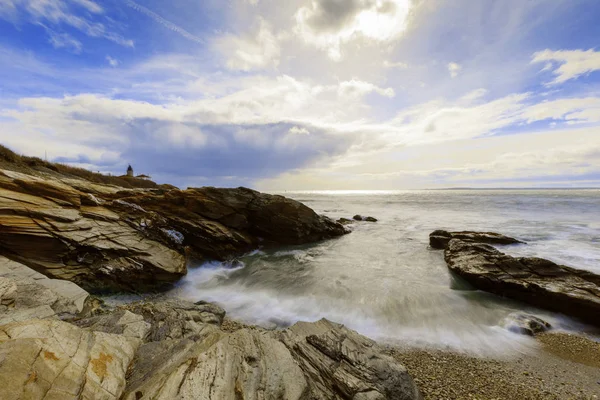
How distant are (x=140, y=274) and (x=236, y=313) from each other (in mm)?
5201

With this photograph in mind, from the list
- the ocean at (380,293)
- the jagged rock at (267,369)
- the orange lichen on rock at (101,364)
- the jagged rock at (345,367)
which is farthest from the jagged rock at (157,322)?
the jagged rock at (345,367)

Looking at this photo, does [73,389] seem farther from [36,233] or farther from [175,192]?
[175,192]

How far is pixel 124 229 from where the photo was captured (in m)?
13.6

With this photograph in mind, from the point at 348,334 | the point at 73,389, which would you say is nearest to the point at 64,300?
the point at 73,389

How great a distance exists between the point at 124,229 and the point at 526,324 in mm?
18315

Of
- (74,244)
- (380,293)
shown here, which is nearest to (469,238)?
(380,293)

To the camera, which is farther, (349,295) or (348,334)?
(349,295)

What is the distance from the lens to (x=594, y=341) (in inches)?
313

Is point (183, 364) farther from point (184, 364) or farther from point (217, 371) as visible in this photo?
point (217, 371)

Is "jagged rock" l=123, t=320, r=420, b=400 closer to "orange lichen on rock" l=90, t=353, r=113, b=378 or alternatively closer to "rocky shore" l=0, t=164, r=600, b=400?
"rocky shore" l=0, t=164, r=600, b=400

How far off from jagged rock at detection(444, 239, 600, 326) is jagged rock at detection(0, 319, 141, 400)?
13.9 m

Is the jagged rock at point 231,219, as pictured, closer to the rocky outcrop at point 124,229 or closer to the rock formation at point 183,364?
the rocky outcrop at point 124,229

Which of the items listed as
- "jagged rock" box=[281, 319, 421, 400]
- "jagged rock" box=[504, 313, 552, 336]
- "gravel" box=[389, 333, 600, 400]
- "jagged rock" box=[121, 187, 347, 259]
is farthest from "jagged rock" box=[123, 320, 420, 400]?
"jagged rock" box=[121, 187, 347, 259]

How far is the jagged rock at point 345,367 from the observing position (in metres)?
4.61
